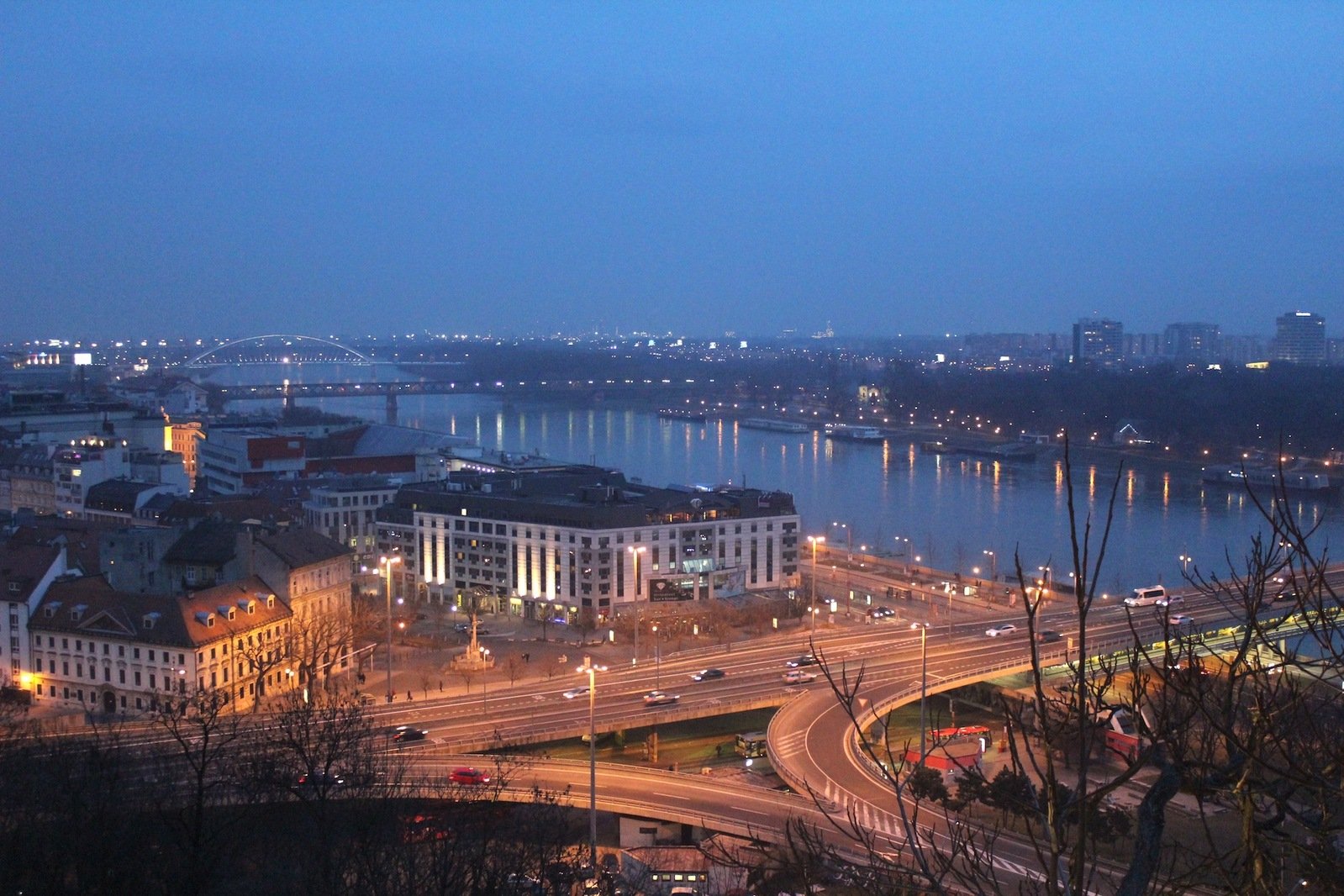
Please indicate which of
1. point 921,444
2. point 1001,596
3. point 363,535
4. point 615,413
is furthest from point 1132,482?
point 615,413

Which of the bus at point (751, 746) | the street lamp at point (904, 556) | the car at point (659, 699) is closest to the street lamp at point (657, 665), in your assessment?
the car at point (659, 699)

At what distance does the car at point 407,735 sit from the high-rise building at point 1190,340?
43034 mm

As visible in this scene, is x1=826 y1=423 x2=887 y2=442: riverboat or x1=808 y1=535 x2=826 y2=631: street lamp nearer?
x1=808 y1=535 x2=826 y2=631: street lamp

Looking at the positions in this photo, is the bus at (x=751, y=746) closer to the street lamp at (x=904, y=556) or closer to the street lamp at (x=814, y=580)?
the street lamp at (x=814, y=580)

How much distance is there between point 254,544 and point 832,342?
5923 cm

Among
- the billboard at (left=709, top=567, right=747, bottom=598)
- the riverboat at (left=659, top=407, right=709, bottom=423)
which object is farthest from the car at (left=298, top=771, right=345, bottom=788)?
the riverboat at (left=659, top=407, right=709, bottom=423)

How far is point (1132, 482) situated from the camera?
12984mm

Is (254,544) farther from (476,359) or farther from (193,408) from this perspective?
(476,359)

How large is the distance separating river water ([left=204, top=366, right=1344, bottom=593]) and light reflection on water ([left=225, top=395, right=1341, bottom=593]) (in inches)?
0.8

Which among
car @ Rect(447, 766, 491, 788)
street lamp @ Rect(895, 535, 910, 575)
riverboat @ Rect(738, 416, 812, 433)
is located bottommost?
street lamp @ Rect(895, 535, 910, 575)

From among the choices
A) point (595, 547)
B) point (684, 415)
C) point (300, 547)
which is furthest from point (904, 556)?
point (684, 415)

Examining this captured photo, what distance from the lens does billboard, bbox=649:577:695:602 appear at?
7082 millimetres

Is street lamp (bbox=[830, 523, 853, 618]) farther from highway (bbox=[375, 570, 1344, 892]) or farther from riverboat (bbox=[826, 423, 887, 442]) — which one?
riverboat (bbox=[826, 423, 887, 442])

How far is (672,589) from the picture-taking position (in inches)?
280
